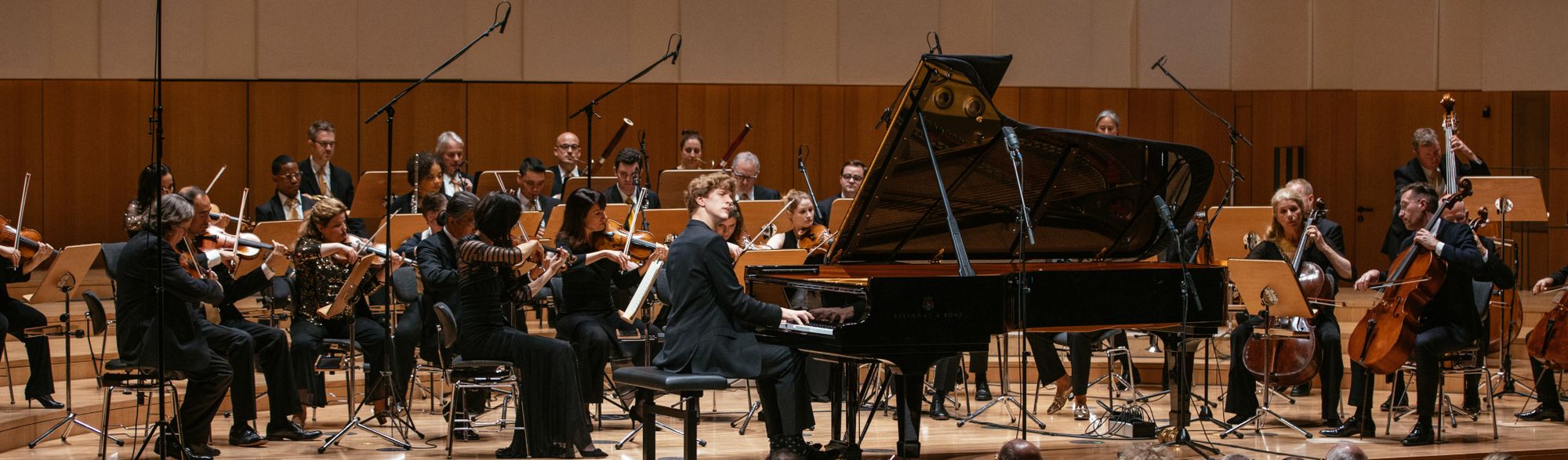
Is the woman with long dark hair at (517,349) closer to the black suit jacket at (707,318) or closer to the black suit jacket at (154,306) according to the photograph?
the black suit jacket at (707,318)

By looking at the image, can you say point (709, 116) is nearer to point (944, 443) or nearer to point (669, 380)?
point (944, 443)

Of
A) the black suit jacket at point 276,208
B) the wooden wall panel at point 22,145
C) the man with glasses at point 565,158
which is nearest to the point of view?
the black suit jacket at point 276,208

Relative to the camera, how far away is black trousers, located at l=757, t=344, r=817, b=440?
4879 millimetres

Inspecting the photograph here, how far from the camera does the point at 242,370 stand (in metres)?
5.58

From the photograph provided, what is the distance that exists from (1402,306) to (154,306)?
4.80 metres

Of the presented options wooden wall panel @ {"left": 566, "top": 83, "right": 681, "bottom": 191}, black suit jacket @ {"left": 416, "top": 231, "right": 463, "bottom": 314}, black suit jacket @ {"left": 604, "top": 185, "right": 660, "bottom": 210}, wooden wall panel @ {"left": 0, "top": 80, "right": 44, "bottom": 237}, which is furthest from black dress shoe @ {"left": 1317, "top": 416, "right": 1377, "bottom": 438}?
wooden wall panel @ {"left": 0, "top": 80, "right": 44, "bottom": 237}

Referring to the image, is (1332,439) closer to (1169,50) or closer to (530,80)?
(1169,50)

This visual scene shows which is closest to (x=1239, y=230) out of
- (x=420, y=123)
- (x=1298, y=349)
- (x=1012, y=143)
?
(x=1298, y=349)

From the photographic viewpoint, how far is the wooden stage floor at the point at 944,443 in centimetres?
543

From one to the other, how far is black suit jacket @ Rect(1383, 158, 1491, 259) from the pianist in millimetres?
3768

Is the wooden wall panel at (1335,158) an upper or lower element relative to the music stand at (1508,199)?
upper

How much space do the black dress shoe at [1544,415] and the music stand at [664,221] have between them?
3.91 m

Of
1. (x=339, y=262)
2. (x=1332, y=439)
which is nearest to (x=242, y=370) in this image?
(x=339, y=262)

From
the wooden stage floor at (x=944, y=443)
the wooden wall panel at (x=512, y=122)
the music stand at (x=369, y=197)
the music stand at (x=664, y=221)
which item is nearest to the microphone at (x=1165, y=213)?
the wooden stage floor at (x=944, y=443)
